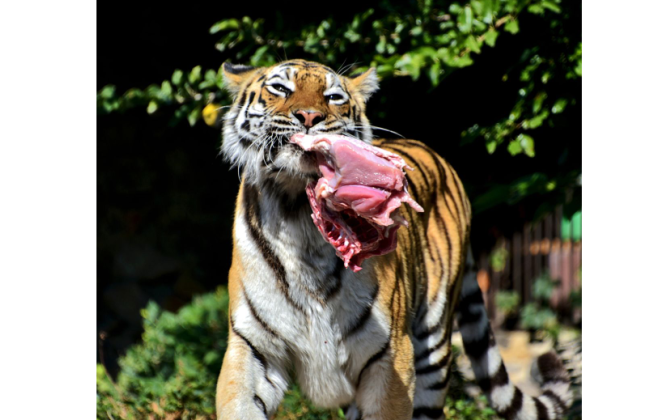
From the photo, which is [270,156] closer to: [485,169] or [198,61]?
[485,169]

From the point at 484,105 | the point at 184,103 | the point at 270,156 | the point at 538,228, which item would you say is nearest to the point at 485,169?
the point at 484,105

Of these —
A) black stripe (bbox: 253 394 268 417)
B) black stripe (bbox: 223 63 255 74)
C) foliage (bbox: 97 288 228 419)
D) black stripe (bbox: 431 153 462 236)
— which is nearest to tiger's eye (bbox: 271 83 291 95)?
black stripe (bbox: 223 63 255 74)

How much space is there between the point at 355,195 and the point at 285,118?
1.37 feet

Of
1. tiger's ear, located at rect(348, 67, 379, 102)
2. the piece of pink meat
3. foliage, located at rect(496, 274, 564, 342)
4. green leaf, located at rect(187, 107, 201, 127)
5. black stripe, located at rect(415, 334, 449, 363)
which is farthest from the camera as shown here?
foliage, located at rect(496, 274, 564, 342)

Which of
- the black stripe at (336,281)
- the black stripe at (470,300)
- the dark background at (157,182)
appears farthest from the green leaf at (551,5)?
the dark background at (157,182)

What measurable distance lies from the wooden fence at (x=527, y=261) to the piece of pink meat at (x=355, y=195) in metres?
5.94

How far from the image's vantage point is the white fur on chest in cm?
257

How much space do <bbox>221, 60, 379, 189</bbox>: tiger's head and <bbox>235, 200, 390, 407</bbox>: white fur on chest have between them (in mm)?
238

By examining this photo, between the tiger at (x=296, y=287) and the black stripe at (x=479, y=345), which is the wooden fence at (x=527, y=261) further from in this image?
the tiger at (x=296, y=287)

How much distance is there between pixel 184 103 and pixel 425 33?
166 centimetres

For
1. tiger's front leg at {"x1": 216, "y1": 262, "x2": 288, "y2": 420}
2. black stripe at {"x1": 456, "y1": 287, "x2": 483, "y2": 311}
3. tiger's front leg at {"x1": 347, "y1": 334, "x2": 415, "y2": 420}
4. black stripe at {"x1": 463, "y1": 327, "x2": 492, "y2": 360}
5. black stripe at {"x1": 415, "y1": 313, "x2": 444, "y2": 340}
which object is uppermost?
tiger's front leg at {"x1": 216, "y1": 262, "x2": 288, "y2": 420}

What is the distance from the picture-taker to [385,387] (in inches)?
103

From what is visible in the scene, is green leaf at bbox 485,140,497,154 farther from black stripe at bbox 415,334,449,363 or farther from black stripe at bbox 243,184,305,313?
black stripe at bbox 243,184,305,313

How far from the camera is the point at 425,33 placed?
4148 mm
